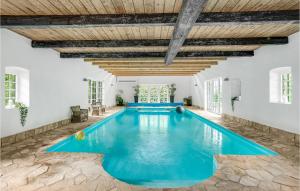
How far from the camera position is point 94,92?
11.0m

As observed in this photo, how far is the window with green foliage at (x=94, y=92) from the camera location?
10339 mm

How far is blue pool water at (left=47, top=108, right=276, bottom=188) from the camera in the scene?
11.0ft

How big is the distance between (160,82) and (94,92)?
7769 mm

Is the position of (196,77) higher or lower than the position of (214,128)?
higher

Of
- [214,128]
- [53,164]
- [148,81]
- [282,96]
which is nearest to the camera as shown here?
[53,164]

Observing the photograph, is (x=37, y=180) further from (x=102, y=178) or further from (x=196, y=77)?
(x=196, y=77)

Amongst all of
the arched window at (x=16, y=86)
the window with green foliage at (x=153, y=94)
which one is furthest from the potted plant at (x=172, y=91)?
the arched window at (x=16, y=86)

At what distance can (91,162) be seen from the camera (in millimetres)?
3342

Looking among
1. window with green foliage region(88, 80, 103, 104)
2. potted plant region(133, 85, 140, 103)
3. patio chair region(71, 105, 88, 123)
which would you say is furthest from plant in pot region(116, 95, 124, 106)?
patio chair region(71, 105, 88, 123)

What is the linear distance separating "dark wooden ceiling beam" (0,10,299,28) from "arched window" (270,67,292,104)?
244 cm

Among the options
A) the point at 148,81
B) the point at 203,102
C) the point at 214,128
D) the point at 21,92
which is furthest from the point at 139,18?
the point at 148,81

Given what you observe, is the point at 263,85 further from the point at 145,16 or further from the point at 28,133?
the point at 28,133

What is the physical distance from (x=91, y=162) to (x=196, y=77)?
12.5 meters

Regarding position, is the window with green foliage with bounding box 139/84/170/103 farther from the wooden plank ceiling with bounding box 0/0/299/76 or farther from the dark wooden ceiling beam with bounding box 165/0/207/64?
the dark wooden ceiling beam with bounding box 165/0/207/64
